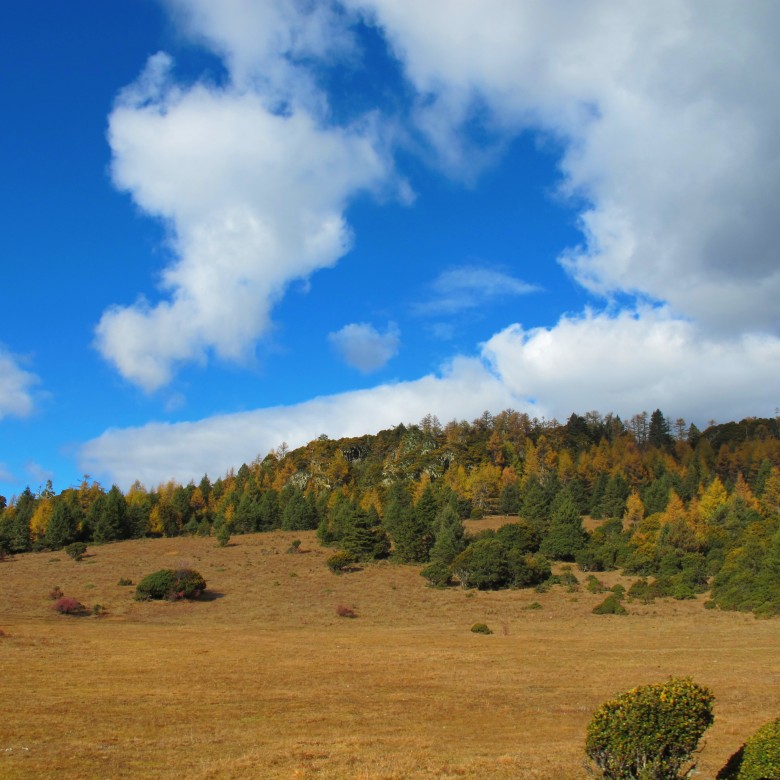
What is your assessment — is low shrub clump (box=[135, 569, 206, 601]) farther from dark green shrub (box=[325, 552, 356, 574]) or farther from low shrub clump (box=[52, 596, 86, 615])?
dark green shrub (box=[325, 552, 356, 574])

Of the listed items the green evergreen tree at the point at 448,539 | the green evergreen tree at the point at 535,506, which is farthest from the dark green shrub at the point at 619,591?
the green evergreen tree at the point at 535,506

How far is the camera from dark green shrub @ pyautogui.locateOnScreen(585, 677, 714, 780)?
1053 centimetres

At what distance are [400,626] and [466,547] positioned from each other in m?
29.8

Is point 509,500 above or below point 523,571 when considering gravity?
above

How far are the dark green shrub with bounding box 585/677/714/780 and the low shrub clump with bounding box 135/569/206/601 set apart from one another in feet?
182

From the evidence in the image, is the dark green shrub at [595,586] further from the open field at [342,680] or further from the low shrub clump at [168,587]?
the low shrub clump at [168,587]

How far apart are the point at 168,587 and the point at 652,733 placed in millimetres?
56622

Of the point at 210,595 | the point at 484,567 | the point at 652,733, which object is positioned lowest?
the point at 484,567

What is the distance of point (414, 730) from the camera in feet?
61.3

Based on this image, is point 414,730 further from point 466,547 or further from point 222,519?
point 222,519

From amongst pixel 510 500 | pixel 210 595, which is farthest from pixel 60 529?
pixel 510 500

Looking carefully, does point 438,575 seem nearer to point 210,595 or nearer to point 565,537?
point 565,537

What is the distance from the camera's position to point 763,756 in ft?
30.8

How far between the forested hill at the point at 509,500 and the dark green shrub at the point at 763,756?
4861 cm
